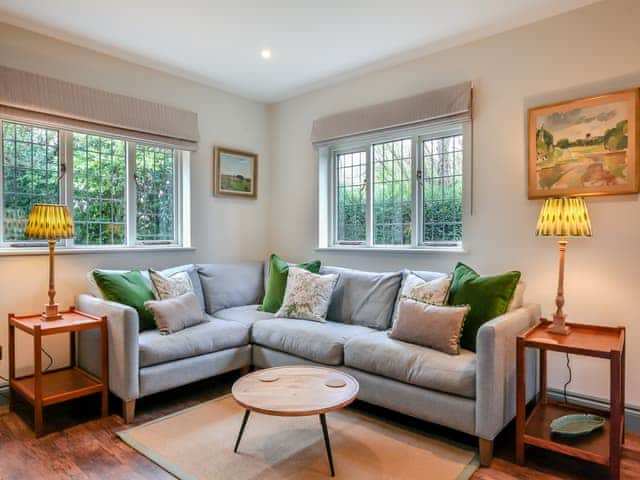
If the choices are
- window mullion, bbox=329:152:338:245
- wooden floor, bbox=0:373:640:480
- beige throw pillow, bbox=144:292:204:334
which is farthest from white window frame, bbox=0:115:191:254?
window mullion, bbox=329:152:338:245

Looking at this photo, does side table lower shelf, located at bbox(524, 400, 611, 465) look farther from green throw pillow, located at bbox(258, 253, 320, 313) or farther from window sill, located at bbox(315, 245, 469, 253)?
green throw pillow, located at bbox(258, 253, 320, 313)

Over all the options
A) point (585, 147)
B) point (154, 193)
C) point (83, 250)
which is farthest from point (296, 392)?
point (154, 193)

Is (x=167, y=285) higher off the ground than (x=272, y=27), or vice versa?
(x=272, y=27)

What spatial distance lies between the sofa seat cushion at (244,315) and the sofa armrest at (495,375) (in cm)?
173

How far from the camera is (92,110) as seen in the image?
3148 mm

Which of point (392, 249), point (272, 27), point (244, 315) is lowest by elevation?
point (244, 315)

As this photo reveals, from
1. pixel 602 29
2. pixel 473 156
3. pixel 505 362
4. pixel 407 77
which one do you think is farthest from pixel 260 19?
pixel 505 362

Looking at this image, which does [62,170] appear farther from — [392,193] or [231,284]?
[392,193]

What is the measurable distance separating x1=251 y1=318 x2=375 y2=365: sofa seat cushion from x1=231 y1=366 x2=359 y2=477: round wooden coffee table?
0.36m

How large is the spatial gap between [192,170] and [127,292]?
1.39 meters

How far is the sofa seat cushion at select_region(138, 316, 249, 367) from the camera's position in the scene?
2.61 m

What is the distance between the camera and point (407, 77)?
134 inches

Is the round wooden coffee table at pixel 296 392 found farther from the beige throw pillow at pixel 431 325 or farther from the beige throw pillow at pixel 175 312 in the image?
the beige throw pillow at pixel 175 312

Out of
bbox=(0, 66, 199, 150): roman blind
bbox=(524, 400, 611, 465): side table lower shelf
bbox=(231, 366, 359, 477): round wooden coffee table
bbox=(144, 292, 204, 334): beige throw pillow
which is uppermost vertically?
bbox=(0, 66, 199, 150): roman blind
